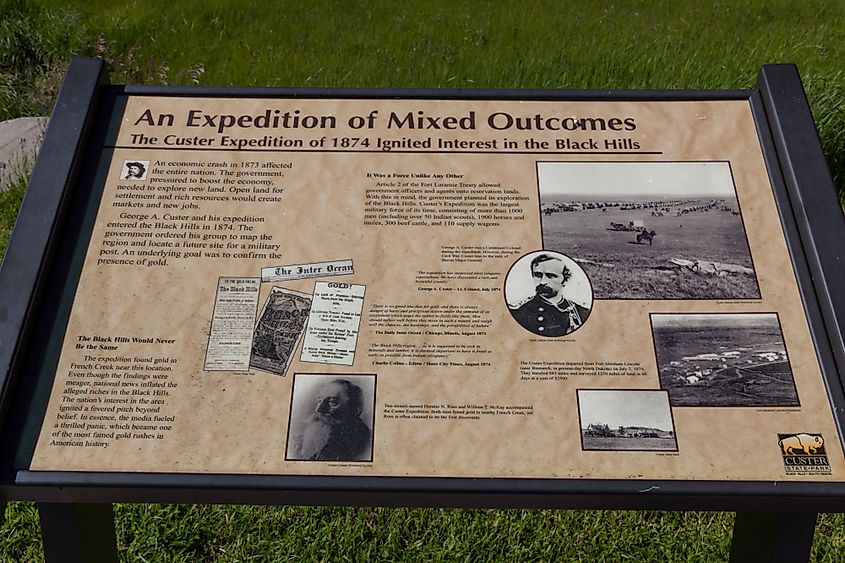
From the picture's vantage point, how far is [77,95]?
1979mm

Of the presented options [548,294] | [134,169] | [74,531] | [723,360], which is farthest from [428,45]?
[74,531]

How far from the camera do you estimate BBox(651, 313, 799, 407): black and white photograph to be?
1649 mm

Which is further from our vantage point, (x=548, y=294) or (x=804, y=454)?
(x=548, y=294)

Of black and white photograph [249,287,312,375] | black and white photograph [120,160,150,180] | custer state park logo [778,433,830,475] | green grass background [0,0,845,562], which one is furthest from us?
green grass background [0,0,845,562]

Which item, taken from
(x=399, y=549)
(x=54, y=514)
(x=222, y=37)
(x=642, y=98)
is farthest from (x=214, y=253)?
(x=222, y=37)

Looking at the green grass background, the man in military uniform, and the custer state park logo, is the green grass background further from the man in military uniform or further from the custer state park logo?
the custer state park logo

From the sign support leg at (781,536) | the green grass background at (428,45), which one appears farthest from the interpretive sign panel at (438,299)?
the green grass background at (428,45)

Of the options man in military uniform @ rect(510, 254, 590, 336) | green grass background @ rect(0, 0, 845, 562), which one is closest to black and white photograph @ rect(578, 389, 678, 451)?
man in military uniform @ rect(510, 254, 590, 336)

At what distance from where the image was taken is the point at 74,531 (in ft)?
5.79

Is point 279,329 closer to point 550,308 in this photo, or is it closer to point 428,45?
point 550,308

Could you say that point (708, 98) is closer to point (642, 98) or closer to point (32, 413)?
point (642, 98)

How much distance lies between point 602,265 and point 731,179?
38 centimetres

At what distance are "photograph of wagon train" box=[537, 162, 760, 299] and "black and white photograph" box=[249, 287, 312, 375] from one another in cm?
53

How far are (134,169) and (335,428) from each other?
2.54ft
